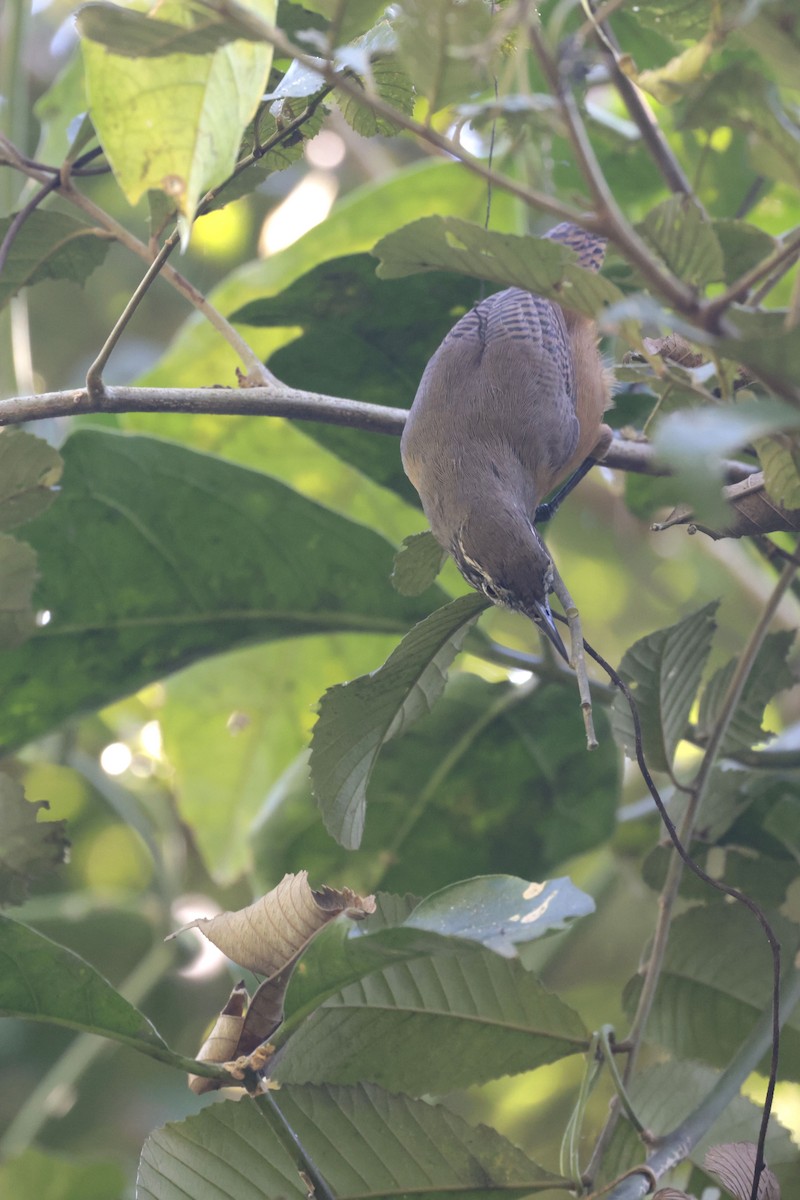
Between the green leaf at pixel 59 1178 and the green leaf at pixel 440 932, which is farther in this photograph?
the green leaf at pixel 59 1178

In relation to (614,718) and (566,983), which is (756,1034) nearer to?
(614,718)

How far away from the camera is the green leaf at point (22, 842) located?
4.07 feet

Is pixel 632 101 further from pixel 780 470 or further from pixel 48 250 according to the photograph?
pixel 48 250

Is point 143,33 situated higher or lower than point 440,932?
higher

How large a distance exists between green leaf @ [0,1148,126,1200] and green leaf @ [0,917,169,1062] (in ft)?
1.97

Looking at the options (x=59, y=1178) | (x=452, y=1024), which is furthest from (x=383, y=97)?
(x=59, y=1178)

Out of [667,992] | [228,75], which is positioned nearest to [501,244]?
[228,75]

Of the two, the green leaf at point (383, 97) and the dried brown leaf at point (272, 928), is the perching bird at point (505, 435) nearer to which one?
the green leaf at point (383, 97)

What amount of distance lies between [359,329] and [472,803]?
2.35 feet

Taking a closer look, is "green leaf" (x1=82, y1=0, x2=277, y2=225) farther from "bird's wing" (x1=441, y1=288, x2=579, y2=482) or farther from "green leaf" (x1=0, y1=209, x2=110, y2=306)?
"bird's wing" (x1=441, y1=288, x2=579, y2=482)

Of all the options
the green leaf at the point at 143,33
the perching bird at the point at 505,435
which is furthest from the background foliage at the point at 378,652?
the perching bird at the point at 505,435

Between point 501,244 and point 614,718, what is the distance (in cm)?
67

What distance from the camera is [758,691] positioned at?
4.74ft

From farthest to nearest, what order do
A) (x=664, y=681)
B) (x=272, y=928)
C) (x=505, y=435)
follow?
(x=505, y=435) → (x=664, y=681) → (x=272, y=928)
